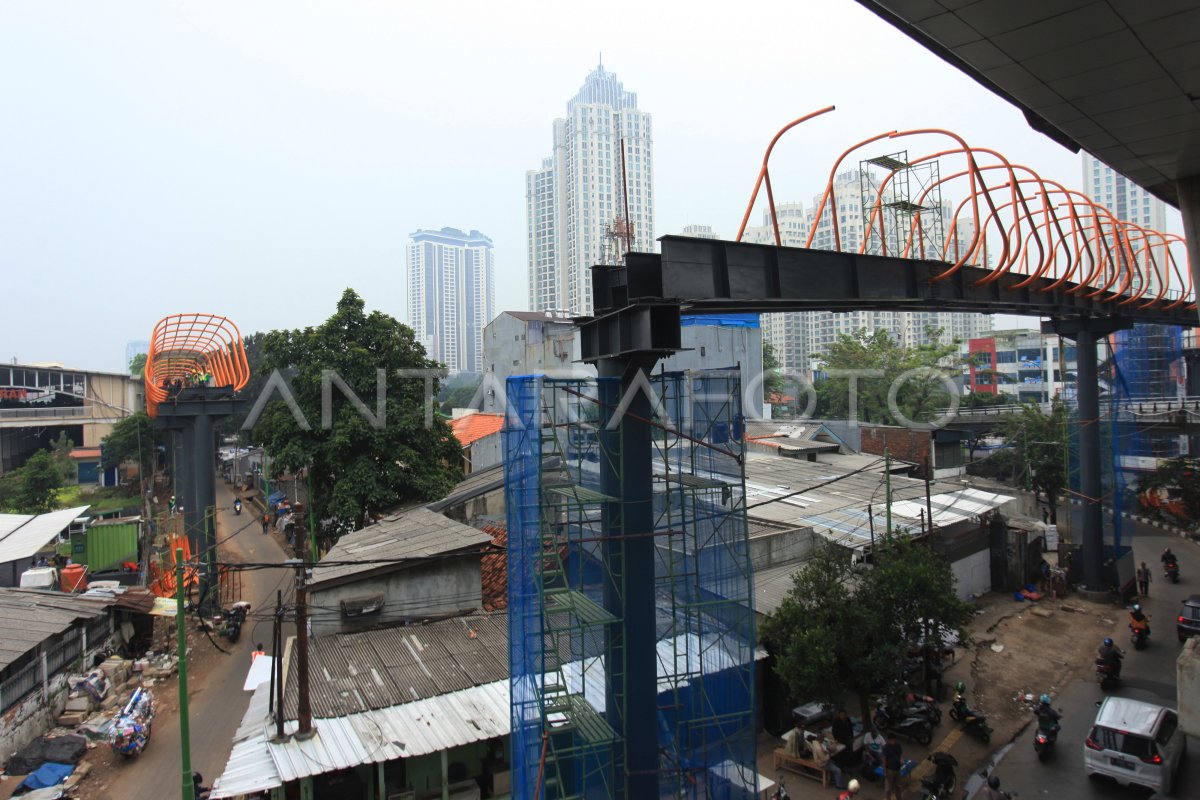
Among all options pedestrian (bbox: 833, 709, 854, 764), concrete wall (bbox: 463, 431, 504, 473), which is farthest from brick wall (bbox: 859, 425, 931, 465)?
pedestrian (bbox: 833, 709, 854, 764)

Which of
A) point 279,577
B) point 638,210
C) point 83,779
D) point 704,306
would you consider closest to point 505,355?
point 279,577

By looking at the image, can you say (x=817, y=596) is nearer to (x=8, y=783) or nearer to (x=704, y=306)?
(x=704, y=306)

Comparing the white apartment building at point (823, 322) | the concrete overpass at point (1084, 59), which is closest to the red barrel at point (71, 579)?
the concrete overpass at point (1084, 59)

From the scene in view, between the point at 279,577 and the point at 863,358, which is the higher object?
the point at 863,358

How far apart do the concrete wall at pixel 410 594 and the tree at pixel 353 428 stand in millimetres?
6273

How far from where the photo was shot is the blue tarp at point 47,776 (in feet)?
36.0

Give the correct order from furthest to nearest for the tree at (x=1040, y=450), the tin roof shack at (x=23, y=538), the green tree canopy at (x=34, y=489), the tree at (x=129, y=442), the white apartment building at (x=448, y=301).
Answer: the white apartment building at (x=448, y=301)
the tree at (x=129, y=442)
the green tree canopy at (x=34, y=489)
the tree at (x=1040, y=450)
the tin roof shack at (x=23, y=538)

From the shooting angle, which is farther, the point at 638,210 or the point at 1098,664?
the point at 638,210

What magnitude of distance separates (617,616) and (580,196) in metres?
65.3

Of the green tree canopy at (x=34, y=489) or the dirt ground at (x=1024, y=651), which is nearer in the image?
the dirt ground at (x=1024, y=651)

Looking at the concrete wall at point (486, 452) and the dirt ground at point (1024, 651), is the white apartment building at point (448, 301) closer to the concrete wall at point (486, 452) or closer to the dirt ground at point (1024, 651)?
the concrete wall at point (486, 452)

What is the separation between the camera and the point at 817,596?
439 inches

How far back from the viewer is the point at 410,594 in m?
14.0

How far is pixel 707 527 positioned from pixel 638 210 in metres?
57.0
